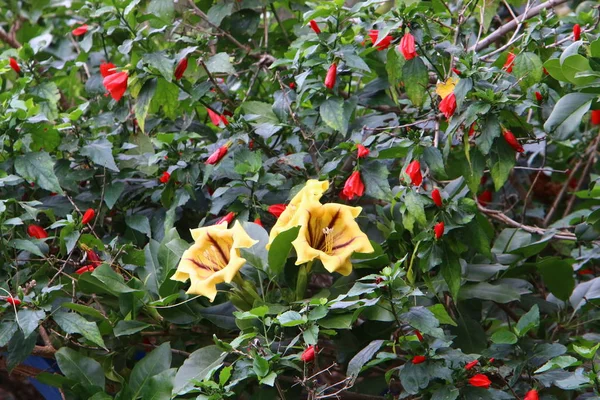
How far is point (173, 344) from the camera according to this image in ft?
5.97

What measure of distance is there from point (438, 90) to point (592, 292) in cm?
66

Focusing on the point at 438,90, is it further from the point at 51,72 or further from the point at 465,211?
the point at 51,72

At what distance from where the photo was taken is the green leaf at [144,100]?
191 cm

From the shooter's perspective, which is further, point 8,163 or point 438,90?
point 8,163

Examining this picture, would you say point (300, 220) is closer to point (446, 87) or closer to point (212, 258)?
point (212, 258)

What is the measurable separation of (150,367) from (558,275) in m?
0.99

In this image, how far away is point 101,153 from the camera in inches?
76.0

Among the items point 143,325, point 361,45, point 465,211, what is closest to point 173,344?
point 143,325

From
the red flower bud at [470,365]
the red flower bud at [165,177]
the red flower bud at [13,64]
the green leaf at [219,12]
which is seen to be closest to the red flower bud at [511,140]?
the red flower bud at [470,365]

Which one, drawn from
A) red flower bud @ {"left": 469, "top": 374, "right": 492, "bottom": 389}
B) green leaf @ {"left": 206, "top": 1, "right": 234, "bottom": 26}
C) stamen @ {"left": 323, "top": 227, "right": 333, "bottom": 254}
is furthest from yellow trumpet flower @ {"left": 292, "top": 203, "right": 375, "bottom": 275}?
green leaf @ {"left": 206, "top": 1, "right": 234, "bottom": 26}

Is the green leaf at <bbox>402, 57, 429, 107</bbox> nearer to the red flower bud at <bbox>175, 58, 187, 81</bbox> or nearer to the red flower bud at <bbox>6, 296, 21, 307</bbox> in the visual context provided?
the red flower bud at <bbox>175, 58, 187, 81</bbox>

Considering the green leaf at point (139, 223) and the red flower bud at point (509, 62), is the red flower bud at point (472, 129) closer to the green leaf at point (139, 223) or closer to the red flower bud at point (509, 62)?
the red flower bud at point (509, 62)

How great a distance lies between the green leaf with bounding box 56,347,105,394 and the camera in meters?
1.67

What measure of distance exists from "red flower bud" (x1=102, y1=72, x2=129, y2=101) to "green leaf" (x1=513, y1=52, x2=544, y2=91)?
2.92ft
